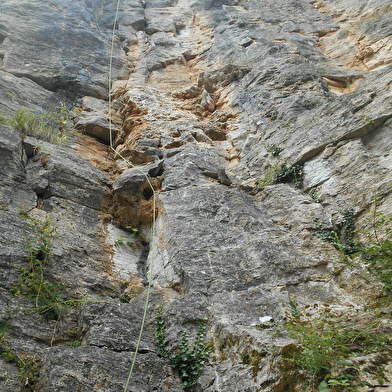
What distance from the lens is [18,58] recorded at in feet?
32.0

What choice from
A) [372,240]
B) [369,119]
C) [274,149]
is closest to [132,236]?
[274,149]

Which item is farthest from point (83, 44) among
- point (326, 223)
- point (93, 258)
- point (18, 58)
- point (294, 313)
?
point (294, 313)

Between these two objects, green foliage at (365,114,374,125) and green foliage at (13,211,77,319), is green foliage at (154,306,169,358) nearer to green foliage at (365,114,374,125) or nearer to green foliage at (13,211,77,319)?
green foliage at (13,211,77,319)

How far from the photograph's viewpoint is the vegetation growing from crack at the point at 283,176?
21.5 ft

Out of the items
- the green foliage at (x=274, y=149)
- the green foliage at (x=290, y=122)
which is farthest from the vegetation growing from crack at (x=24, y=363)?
the green foliage at (x=290, y=122)

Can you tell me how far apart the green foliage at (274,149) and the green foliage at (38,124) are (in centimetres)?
418

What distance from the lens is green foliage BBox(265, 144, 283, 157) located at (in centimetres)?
724

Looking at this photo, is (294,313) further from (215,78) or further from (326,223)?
(215,78)

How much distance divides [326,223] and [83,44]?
9.60 metres

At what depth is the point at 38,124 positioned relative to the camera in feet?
24.7

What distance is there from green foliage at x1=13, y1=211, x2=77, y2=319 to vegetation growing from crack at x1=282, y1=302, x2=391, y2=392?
274cm

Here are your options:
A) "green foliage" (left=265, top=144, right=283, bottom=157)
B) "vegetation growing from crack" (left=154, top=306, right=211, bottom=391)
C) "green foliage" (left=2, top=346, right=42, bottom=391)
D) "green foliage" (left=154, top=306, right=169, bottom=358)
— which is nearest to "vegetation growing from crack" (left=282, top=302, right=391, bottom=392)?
"vegetation growing from crack" (left=154, top=306, right=211, bottom=391)

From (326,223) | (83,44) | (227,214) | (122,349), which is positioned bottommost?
(122,349)

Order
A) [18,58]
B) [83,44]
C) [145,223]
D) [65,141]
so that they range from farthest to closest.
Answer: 1. [83,44]
2. [18,58]
3. [65,141]
4. [145,223]
